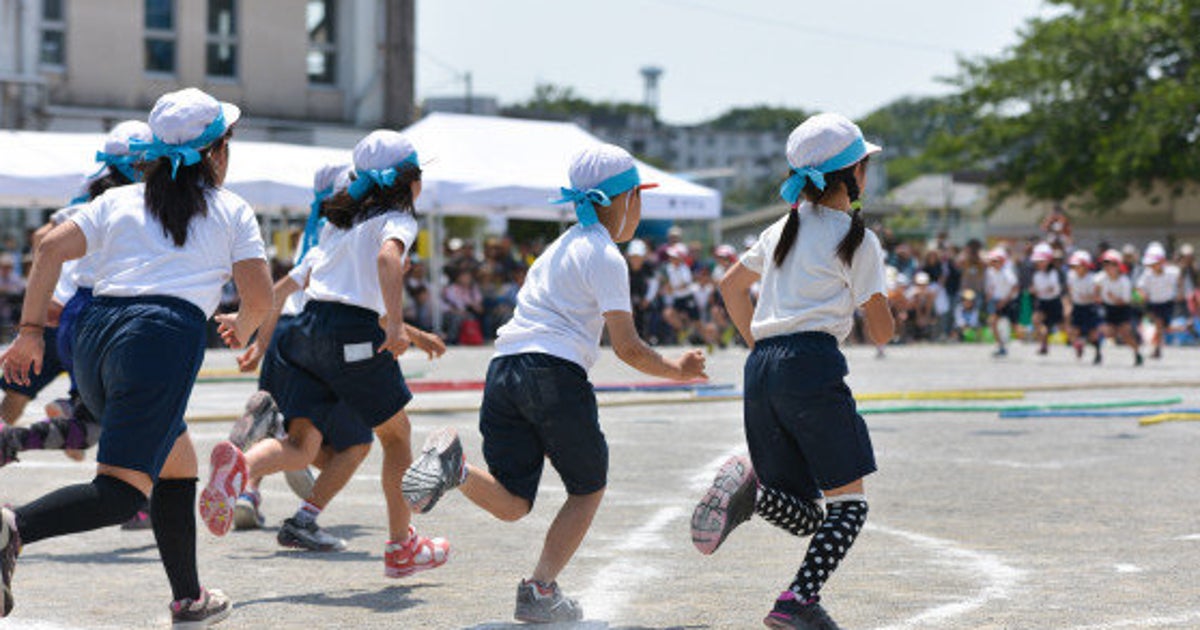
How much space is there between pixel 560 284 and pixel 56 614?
214 centimetres

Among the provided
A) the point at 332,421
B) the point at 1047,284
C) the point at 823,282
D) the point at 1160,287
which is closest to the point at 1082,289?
the point at 1047,284

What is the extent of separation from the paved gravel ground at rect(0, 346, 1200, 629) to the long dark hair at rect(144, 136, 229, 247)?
4.63 feet

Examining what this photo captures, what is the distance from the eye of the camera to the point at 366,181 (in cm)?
747

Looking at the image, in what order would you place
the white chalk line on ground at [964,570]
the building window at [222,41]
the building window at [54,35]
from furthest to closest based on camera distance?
1. the building window at [222,41]
2. the building window at [54,35]
3. the white chalk line on ground at [964,570]

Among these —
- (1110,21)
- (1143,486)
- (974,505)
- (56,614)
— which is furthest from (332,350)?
(1110,21)

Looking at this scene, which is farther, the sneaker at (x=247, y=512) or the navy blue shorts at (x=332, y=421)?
the sneaker at (x=247, y=512)

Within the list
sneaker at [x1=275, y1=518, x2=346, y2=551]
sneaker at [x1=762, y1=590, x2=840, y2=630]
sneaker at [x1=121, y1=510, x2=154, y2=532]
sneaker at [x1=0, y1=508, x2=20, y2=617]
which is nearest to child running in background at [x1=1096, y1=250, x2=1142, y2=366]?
sneaker at [x1=121, y1=510, x2=154, y2=532]

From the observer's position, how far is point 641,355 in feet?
19.5

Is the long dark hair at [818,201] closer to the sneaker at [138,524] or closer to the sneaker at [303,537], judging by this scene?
the sneaker at [303,537]

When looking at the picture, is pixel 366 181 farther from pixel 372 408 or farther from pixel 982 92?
pixel 982 92

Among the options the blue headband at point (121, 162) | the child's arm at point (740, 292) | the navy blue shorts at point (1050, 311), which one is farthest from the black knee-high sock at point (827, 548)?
the navy blue shorts at point (1050, 311)

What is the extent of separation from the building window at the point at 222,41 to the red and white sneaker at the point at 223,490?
33.2 metres

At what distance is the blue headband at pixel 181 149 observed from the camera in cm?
588

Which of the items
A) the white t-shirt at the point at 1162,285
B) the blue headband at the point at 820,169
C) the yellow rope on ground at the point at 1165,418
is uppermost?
the blue headband at the point at 820,169
